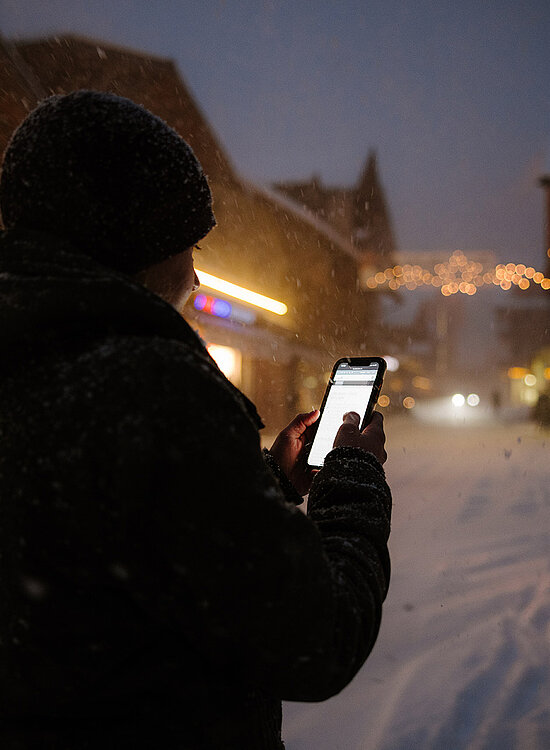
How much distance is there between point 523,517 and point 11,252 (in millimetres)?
5914

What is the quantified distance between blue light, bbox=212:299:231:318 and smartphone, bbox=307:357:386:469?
9276 millimetres

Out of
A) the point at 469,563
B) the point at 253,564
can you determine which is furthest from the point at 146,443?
the point at 469,563

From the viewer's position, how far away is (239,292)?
1255cm

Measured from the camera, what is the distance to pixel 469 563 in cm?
428

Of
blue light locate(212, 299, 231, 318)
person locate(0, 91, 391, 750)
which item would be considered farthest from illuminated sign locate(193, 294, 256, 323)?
person locate(0, 91, 391, 750)

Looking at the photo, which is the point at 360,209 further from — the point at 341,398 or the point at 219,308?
the point at 341,398

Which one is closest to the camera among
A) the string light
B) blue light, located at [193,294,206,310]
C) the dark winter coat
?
the dark winter coat

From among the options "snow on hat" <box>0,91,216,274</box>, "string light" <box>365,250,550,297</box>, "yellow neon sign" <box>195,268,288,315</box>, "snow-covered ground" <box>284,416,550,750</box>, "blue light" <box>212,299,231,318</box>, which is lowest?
"snow-covered ground" <box>284,416,550,750</box>

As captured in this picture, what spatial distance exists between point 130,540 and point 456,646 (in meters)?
2.95

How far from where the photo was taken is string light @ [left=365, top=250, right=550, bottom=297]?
20422 millimetres

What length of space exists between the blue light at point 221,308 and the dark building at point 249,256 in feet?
0.16

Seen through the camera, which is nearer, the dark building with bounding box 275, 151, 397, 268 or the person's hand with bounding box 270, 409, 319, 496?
the person's hand with bounding box 270, 409, 319, 496

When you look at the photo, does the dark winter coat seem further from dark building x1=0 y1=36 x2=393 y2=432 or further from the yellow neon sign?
the yellow neon sign

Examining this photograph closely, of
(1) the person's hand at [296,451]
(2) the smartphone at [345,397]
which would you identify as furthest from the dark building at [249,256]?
(1) the person's hand at [296,451]
